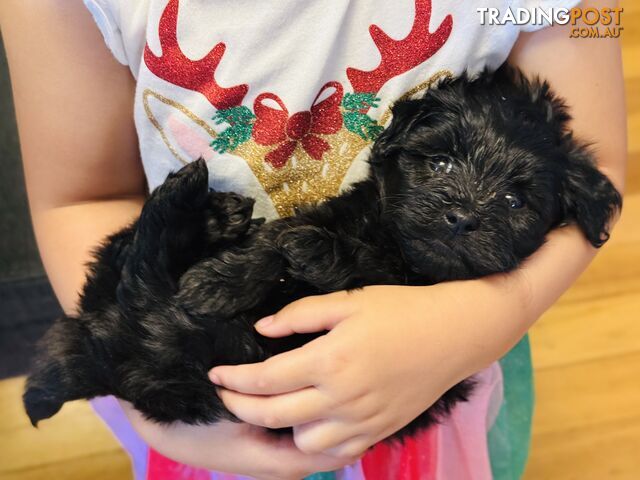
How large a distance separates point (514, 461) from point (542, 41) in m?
0.87

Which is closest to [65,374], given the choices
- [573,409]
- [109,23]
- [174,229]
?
[174,229]

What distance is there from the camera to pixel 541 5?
92 cm

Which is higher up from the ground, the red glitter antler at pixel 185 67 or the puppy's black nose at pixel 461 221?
the red glitter antler at pixel 185 67

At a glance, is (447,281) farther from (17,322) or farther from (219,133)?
(17,322)

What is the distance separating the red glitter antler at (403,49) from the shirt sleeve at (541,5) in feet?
0.37

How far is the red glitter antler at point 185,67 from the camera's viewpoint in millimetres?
846

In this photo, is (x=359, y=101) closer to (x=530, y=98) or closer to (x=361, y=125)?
(x=361, y=125)

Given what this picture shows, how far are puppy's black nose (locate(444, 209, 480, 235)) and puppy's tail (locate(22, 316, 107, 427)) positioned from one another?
0.51m

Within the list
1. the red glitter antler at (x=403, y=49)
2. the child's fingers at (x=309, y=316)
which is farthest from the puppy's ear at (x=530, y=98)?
the child's fingers at (x=309, y=316)

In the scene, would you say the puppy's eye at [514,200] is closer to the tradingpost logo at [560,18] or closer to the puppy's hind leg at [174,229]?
the tradingpost logo at [560,18]

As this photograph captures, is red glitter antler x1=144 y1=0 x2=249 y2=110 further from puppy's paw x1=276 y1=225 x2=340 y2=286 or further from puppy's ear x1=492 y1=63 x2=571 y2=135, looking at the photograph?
puppy's ear x1=492 y1=63 x2=571 y2=135

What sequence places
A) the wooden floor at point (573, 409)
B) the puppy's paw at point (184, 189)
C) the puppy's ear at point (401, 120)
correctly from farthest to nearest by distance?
the wooden floor at point (573, 409), the puppy's ear at point (401, 120), the puppy's paw at point (184, 189)

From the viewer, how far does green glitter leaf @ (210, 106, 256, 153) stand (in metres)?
0.92

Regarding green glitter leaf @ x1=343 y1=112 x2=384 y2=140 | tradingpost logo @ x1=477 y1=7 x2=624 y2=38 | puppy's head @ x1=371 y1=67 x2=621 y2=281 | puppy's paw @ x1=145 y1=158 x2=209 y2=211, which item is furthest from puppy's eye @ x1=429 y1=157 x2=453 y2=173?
puppy's paw @ x1=145 y1=158 x2=209 y2=211
